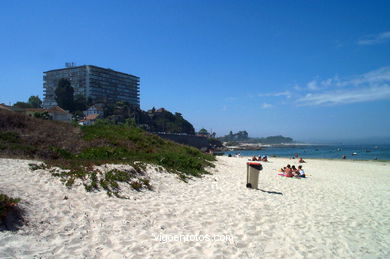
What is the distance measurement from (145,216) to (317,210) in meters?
5.23

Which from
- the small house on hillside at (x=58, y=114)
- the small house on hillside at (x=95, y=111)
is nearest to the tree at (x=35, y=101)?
the small house on hillside at (x=95, y=111)

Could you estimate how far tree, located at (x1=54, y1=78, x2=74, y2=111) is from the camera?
97250mm

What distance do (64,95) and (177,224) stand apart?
106005mm

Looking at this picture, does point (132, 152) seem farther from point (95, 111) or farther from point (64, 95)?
point (64, 95)

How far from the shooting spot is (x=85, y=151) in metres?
11.7

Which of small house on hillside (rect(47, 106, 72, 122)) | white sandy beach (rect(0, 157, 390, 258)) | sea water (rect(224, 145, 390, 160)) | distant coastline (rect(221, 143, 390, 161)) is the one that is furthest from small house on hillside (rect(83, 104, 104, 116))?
white sandy beach (rect(0, 157, 390, 258))

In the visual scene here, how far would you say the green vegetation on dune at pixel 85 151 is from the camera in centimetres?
733

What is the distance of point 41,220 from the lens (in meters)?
4.55

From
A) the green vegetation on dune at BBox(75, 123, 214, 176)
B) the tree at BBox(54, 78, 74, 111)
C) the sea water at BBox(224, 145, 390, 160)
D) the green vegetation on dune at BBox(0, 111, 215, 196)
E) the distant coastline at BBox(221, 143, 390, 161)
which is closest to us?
the green vegetation on dune at BBox(0, 111, 215, 196)

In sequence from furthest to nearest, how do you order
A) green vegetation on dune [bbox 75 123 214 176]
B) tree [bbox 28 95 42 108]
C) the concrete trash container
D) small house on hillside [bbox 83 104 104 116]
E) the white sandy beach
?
1. tree [bbox 28 95 42 108]
2. small house on hillside [bbox 83 104 104 116]
3. green vegetation on dune [bbox 75 123 214 176]
4. the concrete trash container
5. the white sandy beach

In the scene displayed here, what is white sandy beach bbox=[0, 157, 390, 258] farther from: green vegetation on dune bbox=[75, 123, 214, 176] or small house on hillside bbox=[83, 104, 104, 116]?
small house on hillside bbox=[83, 104, 104, 116]

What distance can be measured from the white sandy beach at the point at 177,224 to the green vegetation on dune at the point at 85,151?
2.13 ft

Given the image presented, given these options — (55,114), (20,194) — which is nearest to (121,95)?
(55,114)

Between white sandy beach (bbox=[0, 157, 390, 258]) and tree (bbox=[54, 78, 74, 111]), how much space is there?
331 feet
